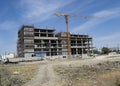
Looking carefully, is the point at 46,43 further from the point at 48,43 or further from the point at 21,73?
the point at 21,73

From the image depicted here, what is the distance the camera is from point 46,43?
142125mm

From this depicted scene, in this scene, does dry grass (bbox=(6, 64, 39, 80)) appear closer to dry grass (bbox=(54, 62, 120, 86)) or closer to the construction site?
dry grass (bbox=(54, 62, 120, 86))

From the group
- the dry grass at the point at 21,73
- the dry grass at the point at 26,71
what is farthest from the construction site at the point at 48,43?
the dry grass at the point at 21,73

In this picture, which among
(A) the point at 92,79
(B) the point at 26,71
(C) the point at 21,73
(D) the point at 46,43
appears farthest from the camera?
(D) the point at 46,43

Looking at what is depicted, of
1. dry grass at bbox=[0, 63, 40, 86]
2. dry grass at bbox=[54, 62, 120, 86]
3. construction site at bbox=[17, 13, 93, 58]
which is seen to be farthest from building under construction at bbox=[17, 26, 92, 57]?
dry grass at bbox=[54, 62, 120, 86]

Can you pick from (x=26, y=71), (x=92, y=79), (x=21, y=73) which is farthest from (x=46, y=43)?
(x=92, y=79)

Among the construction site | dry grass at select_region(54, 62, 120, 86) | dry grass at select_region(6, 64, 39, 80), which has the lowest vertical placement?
dry grass at select_region(6, 64, 39, 80)

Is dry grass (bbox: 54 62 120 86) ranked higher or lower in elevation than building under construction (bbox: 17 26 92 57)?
lower

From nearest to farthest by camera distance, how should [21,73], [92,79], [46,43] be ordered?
[92,79] < [21,73] < [46,43]

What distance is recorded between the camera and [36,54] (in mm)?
128250

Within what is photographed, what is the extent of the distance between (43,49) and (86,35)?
45150 millimetres

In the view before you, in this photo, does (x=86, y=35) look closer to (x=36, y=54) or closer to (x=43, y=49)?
(x=43, y=49)

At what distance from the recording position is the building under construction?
433ft

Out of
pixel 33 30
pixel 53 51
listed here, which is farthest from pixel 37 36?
pixel 53 51
